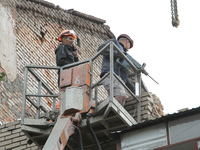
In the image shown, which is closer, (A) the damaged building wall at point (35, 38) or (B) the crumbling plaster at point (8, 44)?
(A) the damaged building wall at point (35, 38)

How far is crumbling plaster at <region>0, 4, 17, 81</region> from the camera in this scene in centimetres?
2066

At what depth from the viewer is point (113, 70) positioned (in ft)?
49.5

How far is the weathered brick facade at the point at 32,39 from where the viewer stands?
20.3 m

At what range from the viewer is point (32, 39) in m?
22.2

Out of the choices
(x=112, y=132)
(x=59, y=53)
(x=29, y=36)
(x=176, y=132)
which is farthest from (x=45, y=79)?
(x=176, y=132)

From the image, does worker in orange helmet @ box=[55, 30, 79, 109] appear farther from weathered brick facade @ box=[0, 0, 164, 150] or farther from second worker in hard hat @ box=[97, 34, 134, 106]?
weathered brick facade @ box=[0, 0, 164, 150]

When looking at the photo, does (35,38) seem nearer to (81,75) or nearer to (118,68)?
(118,68)

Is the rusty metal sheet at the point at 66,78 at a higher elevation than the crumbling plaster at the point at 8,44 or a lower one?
lower

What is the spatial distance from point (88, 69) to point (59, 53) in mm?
939

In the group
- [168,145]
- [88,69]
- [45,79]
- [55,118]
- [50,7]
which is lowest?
[168,145]

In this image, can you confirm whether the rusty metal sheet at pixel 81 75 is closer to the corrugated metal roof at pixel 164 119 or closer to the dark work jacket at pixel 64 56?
the dark work jacket at pixel 64 56

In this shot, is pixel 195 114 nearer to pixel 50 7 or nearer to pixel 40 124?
pixel 40 124

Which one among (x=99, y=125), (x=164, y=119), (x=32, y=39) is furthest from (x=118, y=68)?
(x=32, y=39)

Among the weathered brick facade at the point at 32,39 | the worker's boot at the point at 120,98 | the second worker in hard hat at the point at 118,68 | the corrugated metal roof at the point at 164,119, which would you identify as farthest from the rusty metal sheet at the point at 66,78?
the weathered brick facade at the point at 32,39
